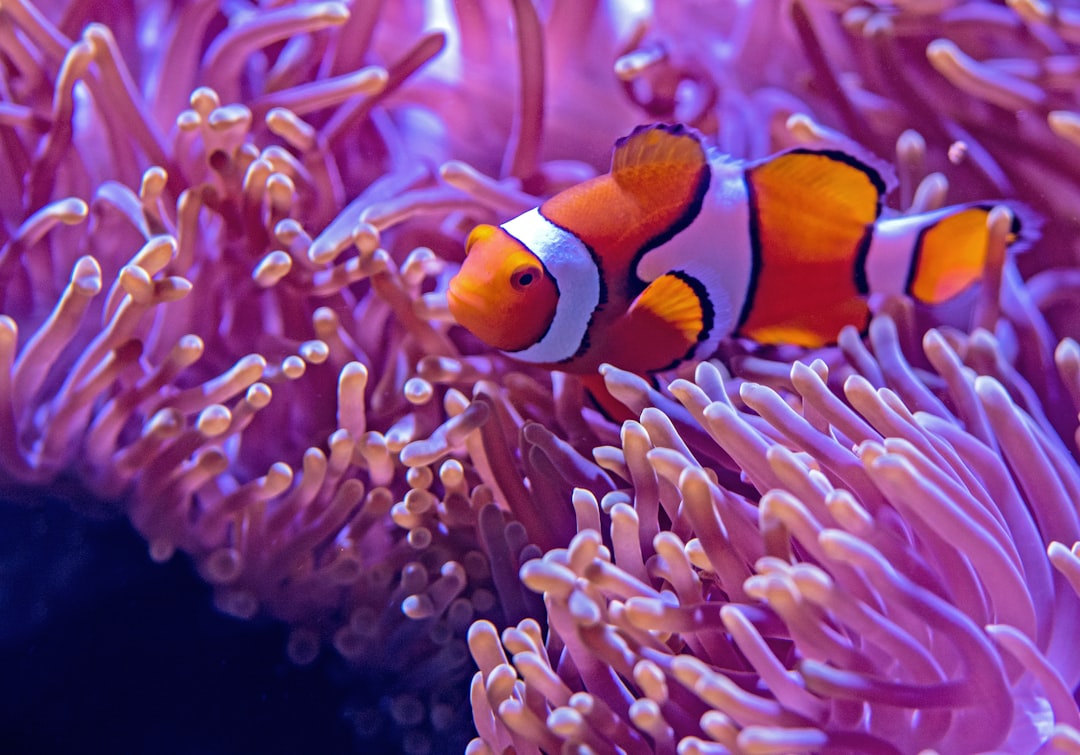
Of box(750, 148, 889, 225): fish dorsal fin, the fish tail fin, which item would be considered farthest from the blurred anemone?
box(750, 148, 889, 225): fish dorsal fin

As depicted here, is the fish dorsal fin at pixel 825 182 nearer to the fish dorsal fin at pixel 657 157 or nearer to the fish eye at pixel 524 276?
the fish dorsal fin at pixel 657 157

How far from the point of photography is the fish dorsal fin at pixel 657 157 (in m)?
0.98

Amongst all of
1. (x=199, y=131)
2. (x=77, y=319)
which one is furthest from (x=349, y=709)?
(x=199, y=131)

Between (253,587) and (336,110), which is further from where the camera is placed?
(336,110)

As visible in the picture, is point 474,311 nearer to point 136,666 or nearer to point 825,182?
point 825,182

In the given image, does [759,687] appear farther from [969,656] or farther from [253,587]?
[253,587]

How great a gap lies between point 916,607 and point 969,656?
Result: 2.1 inches

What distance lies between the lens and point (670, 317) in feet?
3.19

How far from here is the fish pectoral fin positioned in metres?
0.96

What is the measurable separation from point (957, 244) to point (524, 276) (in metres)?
0.48

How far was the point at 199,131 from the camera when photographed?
1037 mm

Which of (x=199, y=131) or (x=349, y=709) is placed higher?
(x=199, y=131)

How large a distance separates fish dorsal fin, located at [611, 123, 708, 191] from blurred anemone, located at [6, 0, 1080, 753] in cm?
17

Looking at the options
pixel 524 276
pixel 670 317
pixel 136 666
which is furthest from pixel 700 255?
pixel 136 666
